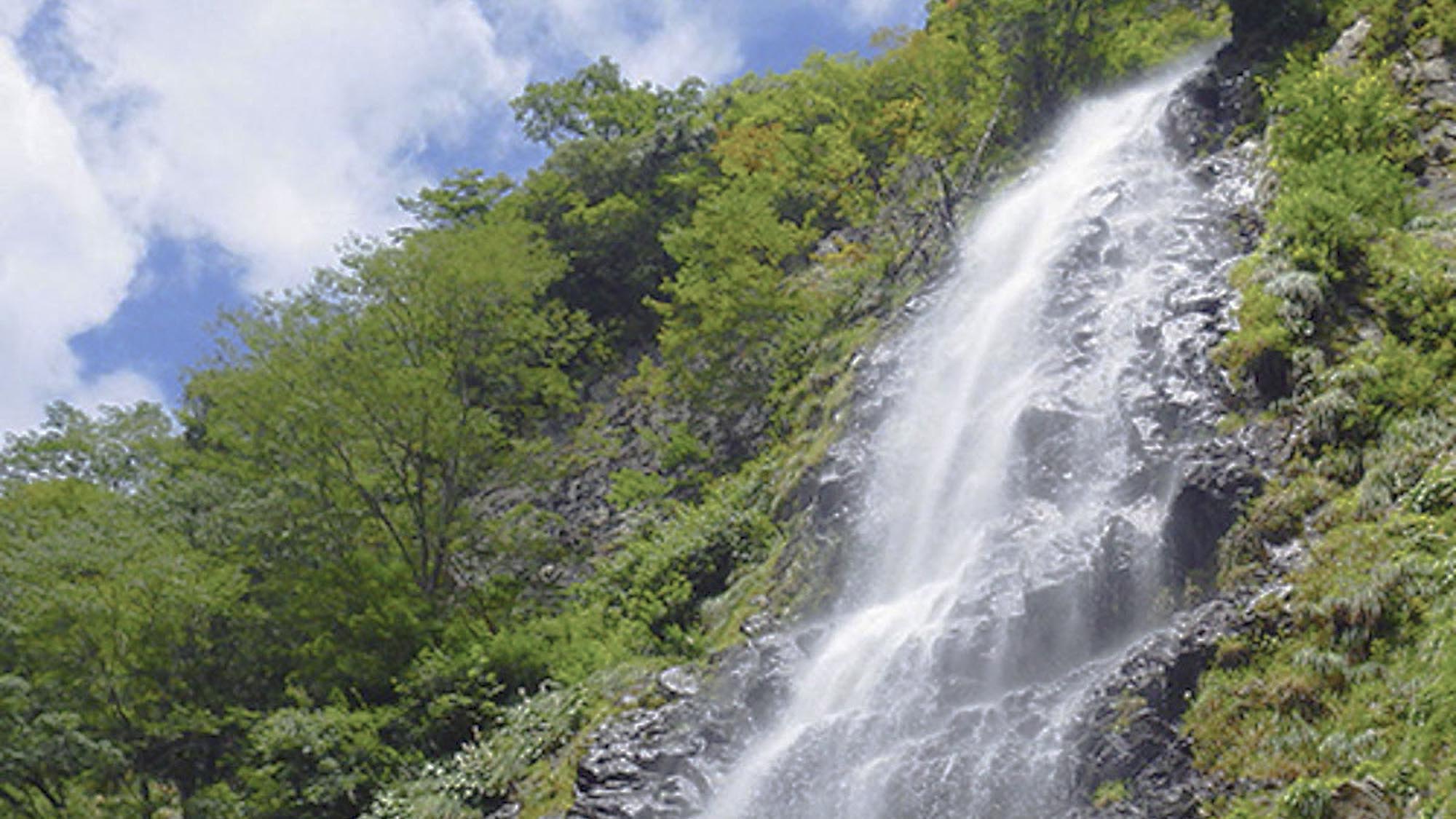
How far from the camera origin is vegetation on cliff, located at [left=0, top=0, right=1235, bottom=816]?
1753cm

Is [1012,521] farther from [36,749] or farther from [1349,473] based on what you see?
[36,749]

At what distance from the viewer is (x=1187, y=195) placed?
715 inches

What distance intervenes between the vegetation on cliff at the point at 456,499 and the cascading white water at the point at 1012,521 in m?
2.25

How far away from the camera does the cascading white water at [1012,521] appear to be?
10.5m

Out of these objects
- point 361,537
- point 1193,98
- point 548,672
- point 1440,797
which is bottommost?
point 1440,797

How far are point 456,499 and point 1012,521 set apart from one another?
1305 cm

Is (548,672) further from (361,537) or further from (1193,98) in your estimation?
(1193,98)

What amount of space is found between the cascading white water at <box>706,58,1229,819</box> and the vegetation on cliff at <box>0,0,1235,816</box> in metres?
2.25

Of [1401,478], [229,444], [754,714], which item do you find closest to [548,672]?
[754,714]

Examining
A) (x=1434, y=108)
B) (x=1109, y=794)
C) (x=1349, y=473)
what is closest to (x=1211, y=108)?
(x=1434, y=108)

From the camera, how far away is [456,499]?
22.7 m

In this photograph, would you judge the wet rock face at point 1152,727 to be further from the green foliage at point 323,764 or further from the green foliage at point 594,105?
the green foliage at point 594,105

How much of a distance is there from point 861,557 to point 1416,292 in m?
7.07

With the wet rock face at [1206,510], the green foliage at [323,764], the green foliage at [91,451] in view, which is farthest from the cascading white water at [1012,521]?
the green foliage at [91,451]
